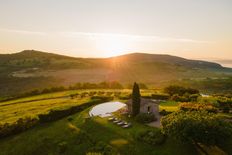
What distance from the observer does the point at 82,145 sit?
43000mm

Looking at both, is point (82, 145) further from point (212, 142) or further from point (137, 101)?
point (212, 142)

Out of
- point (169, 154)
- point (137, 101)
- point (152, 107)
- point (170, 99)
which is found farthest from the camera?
point (170, 99)

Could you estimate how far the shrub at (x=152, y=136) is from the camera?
3875cm

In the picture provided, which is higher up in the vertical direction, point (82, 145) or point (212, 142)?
point (212, 142)

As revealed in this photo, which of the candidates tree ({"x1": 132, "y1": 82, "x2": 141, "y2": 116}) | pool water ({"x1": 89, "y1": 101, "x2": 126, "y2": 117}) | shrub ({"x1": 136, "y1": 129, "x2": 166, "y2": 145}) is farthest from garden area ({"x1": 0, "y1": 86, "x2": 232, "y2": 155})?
pool water ({"x1": 89, "y1": 101, "x2": 126, "y2": 117})

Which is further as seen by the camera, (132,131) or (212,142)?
(132,131)

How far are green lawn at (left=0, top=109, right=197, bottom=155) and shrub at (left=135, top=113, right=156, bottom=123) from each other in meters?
1.45

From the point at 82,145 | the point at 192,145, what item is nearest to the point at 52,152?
the point at 82,145

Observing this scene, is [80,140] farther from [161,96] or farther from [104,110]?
[161,96]

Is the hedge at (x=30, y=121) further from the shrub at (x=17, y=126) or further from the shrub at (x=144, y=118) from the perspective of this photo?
the shrub at (x=144, y=118)

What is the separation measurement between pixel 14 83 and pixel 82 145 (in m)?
151

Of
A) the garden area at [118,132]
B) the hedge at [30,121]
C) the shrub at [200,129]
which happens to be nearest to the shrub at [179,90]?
the garden area at [118,132]

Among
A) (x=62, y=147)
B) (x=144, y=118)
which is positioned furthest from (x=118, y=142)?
(x=62, y=147)

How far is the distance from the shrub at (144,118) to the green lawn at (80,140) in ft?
4.74
